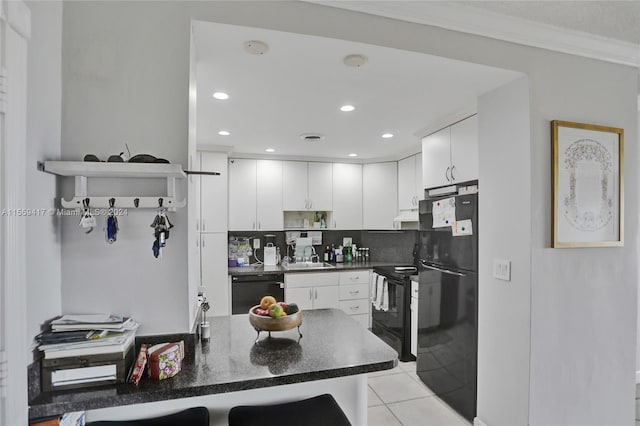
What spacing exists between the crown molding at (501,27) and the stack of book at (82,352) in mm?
1545

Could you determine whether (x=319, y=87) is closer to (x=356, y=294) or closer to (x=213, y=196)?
(x=213, y=196)

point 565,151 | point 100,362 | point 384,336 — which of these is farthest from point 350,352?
point 384,336

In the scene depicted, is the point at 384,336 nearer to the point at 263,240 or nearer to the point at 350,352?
the point at 263,240

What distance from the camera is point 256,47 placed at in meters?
1.57

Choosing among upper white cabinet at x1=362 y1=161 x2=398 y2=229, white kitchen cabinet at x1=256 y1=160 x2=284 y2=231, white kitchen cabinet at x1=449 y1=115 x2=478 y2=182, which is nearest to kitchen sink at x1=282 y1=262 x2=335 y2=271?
white kitchen cabinet at x1=256 y1=160 x2=284 y2=231

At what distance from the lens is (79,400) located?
1.03m

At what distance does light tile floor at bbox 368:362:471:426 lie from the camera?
2.39 meters

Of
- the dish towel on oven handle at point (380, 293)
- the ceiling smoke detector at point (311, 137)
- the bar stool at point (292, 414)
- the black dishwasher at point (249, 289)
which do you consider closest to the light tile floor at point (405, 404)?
the dish towel on oven handle at point (380, 293)

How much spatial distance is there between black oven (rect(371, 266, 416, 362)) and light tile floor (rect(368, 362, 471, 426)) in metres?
0.29

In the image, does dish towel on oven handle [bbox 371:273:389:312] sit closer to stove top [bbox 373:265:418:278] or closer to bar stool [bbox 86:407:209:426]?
stove top [bbox 373:265:418:278]

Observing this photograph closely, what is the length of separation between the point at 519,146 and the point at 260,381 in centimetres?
184

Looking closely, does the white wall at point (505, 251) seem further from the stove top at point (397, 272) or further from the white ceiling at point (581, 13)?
the stove top at point (397, 272)

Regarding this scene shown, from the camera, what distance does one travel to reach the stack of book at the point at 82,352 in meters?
1.08

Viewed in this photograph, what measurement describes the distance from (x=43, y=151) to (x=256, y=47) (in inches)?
38.1
